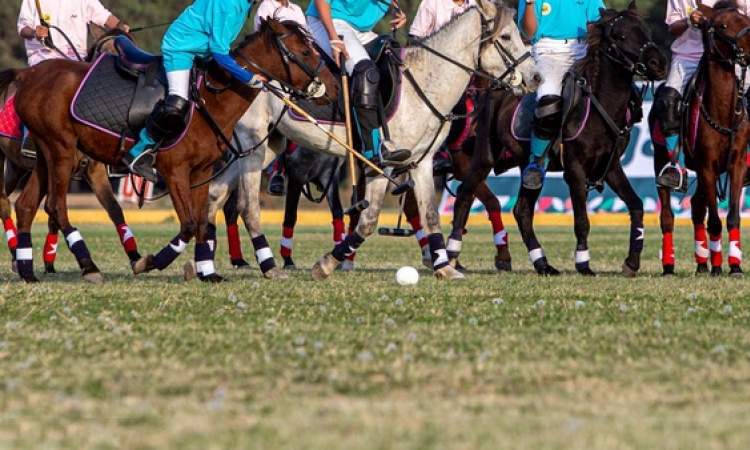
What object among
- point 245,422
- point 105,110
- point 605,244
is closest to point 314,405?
point 245,422

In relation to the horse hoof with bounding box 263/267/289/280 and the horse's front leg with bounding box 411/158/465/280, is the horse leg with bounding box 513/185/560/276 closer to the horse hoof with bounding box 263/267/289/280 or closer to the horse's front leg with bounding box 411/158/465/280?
the horse's front leg with bounding box 411/158/465/280

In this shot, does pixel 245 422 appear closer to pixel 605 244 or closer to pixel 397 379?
pixel 397 379

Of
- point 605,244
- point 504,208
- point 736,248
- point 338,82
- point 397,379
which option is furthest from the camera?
point 504,208

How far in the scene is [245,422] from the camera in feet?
16.8

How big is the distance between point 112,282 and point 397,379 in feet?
21.1

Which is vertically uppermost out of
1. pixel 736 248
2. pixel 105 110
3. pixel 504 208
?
pixel 105 110

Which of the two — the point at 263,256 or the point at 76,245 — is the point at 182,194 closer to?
the point at 76,245

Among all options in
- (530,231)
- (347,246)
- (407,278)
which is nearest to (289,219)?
(530,231)

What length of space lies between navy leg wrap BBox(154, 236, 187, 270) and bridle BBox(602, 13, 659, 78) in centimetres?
428

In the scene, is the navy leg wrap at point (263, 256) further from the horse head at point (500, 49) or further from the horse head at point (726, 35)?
the horse head at point (726, 35)

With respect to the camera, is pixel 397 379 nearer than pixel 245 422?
No

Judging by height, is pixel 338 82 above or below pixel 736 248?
above

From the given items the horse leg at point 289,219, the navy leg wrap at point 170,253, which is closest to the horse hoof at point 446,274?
the navy leg wrap at point 170,253

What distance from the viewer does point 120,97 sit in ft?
37.2
